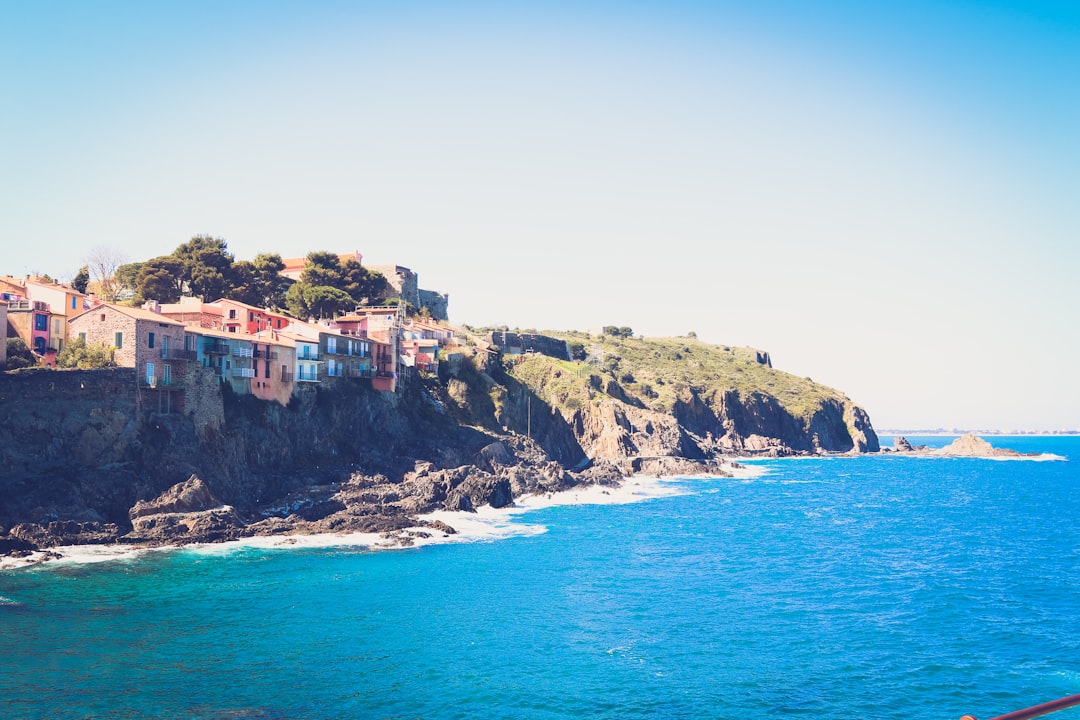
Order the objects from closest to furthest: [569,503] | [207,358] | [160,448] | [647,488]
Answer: [160,448]
[207,358]
[569,503]
[647,488]

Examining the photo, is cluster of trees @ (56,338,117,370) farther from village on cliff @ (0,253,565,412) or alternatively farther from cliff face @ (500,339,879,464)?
cliff face @ (500,339,879,464)

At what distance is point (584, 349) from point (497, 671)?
118447 millimetres

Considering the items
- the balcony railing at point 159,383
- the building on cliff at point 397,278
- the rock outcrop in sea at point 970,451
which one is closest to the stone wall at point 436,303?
the building on cliff at point 397,278

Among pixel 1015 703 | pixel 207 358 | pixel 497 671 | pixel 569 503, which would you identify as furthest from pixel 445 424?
pixel 1015 703

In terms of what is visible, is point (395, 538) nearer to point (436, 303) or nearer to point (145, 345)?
point (145, 345)

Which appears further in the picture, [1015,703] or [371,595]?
[371,595]

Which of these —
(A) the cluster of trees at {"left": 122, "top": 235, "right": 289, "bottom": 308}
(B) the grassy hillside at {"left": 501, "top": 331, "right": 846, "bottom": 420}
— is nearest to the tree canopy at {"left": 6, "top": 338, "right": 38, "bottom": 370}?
(A) the cluster of trees at {"left": 122, "top": 235, "right": 289, "bottom": 308}

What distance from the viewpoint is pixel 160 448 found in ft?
178

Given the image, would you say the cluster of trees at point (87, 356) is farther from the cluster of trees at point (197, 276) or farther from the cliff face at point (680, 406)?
the cliff face at point (680, 406)

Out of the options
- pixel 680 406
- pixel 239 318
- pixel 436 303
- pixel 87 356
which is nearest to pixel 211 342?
pixel 87 356

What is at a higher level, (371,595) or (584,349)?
(584,349)

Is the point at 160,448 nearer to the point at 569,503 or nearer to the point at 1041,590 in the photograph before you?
the point at 569,503

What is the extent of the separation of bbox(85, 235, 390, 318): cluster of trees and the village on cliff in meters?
4.45

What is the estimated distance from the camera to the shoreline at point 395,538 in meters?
44.7
